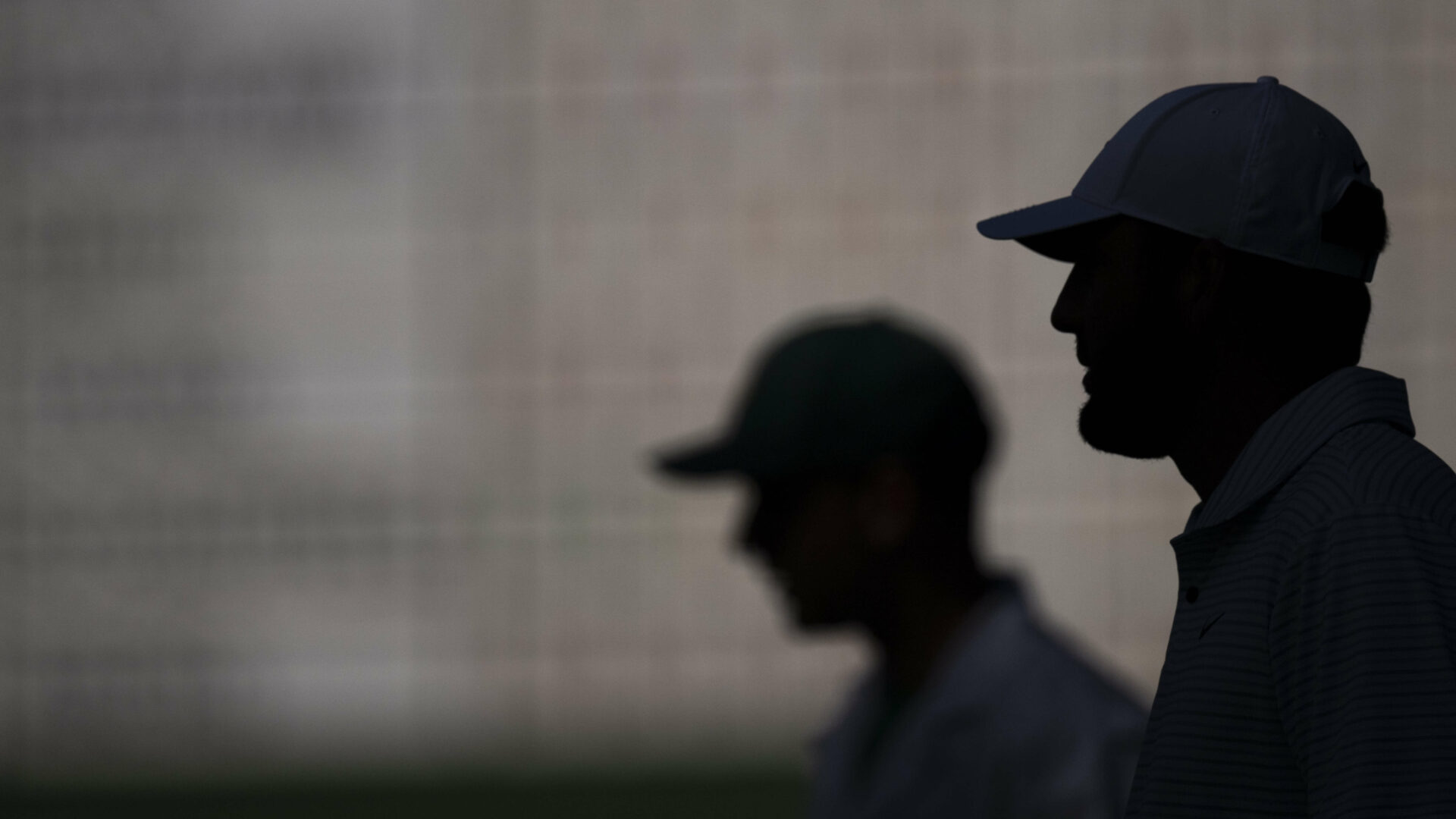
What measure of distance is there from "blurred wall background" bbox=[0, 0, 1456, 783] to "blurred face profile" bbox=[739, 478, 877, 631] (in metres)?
6.90

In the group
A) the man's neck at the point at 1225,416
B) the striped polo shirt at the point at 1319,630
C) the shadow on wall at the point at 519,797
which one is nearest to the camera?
the striped polo shirt at the point at 1319,630

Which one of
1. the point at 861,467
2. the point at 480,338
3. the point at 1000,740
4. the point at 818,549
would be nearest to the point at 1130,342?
the point at 1000,740

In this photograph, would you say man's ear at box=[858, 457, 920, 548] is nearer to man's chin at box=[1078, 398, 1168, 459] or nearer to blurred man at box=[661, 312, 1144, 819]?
blurred man at box=[661, 312, 1144, 819]

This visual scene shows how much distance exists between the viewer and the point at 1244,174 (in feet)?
5.38

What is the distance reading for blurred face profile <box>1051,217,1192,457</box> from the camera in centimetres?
170

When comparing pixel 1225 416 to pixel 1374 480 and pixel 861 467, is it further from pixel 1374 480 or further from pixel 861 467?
pixel 861 467

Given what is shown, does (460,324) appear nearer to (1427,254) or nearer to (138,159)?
(138,159)

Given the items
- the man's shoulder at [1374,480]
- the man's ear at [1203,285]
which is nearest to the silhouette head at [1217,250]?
the man's ear at [1203,285]

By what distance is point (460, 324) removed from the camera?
36.5 ft

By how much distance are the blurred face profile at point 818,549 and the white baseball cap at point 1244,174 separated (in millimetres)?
2084

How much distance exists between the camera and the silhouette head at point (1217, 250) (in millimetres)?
1640

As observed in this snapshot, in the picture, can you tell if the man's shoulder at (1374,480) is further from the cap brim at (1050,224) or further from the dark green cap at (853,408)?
the dark green cap at (853,408)

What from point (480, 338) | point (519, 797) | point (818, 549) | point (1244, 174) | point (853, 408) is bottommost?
point (519, 797)

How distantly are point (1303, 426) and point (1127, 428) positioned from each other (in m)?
0.20
